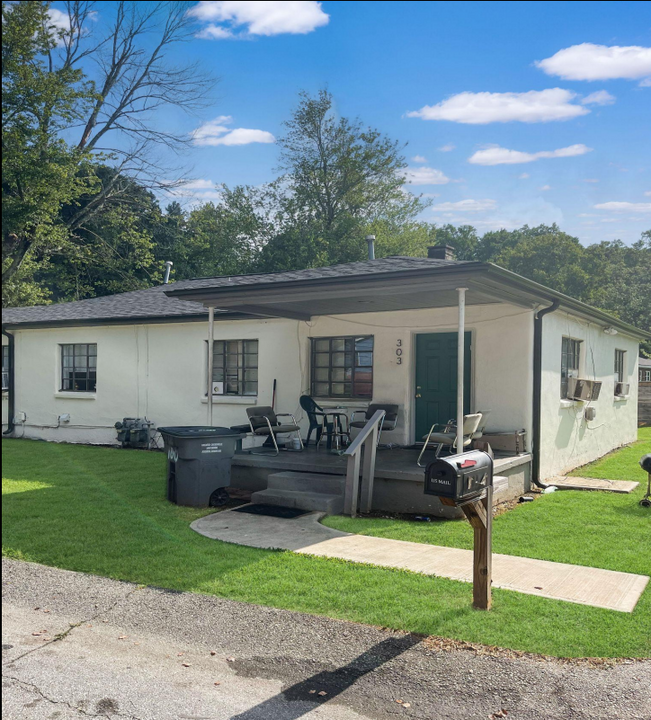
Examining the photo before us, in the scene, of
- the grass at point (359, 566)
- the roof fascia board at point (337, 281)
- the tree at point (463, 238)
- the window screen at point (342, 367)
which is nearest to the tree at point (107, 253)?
the window screen at point (342, 367)

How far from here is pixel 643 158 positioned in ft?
22.6

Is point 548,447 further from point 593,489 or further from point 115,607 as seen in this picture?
point 115,607

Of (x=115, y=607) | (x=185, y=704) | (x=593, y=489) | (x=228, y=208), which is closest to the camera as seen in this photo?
(x=185, y=704)

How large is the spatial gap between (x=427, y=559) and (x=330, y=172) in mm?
32070

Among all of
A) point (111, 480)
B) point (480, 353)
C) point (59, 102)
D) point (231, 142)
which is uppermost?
point (59, 102)

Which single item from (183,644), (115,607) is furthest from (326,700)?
(115,607)

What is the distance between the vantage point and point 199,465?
819 cm

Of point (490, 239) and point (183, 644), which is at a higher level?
point (490, 239)

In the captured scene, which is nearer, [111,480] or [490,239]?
[111,480]

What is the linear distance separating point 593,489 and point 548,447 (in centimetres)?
98

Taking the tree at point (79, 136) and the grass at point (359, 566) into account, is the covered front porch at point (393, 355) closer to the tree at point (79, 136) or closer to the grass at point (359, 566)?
the grass at point (359, 566)

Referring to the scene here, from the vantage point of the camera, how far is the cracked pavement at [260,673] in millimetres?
3330

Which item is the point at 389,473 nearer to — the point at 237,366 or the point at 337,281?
the point at 337,281

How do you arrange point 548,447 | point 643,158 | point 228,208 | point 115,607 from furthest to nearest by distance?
point 228,208
point 548,447
point 643,158
point 115,607
